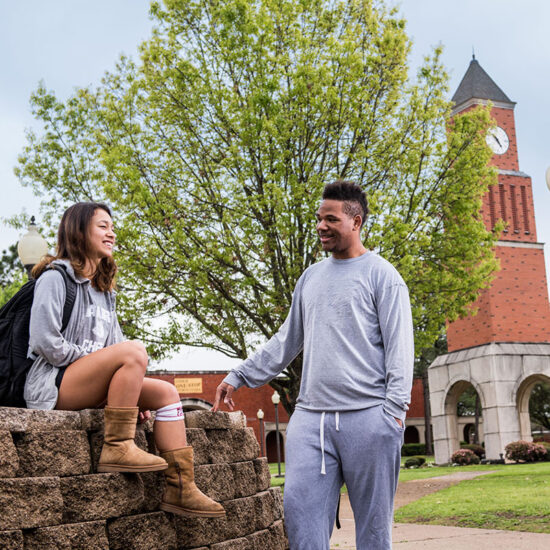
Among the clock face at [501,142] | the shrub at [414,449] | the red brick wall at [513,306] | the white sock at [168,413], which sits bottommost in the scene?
the shrub at [414,449]

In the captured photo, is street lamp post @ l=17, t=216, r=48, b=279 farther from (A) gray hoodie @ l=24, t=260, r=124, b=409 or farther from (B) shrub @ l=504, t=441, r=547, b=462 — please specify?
(B) shrub @ l=504, t=441, r=547, b=462

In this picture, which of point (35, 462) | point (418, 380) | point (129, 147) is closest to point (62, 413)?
point (35, 462)

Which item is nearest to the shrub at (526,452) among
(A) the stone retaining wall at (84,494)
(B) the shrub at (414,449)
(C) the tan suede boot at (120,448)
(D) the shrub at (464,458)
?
(D) the shrub at (464,458)

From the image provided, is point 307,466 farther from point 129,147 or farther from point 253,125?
point 129,147

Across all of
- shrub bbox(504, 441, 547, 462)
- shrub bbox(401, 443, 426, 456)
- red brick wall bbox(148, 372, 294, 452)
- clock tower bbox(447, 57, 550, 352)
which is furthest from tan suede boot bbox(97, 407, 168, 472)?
shrub bbox(401, 443, 426, 456)

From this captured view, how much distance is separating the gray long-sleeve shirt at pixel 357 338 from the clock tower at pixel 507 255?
26.2 m

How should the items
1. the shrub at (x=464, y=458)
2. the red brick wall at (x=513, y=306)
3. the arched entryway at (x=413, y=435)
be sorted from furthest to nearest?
the arched entryway at (x=413, y=435)
the red brick wall at (x=513, y=306)
the shrub at (x=464, y=458)

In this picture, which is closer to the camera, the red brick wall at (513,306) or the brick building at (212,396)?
the red brick wall at (513,306)

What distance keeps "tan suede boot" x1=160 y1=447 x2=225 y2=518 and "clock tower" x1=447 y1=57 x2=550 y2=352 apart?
26.2 metres

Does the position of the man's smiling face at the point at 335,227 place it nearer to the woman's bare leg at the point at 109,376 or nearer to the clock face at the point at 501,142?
the woman's bare leg at the point at 109,376

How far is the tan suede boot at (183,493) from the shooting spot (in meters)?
3.66

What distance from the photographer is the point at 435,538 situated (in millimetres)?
7227

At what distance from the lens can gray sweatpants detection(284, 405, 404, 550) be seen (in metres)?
3.19

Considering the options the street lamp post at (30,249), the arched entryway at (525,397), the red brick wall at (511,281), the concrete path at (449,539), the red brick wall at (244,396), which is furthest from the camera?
the red brick wall at (244,396)
